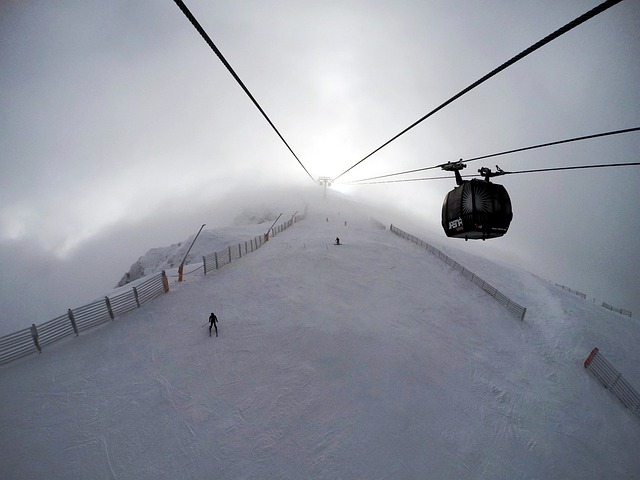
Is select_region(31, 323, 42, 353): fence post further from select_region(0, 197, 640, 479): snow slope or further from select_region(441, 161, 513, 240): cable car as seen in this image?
select_region(441, 161, 513, 240): cable car

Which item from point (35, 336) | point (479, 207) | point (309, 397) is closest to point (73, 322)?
point (35, 336)

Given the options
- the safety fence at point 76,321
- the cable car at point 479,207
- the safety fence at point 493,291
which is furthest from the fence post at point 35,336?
the safety fence at point 493,291

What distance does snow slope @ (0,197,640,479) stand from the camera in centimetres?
941

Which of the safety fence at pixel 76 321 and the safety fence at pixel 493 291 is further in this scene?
the safety fence at pixel 493 291

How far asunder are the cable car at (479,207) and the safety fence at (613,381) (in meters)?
12.7

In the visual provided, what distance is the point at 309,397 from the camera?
11.7 meters

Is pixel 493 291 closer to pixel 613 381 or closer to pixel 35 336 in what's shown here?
pixel 613 381

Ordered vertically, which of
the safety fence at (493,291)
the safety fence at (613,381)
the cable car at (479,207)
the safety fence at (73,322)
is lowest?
the safety fence at (613,381)

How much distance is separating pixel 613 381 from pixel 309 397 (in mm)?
18344

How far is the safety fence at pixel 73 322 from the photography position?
12.3 metres

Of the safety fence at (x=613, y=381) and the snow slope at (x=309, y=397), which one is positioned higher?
the snow slope at (x=309, y=397)

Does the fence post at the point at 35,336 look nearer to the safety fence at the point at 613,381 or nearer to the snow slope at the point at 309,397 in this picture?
the snow slope at the point at 309,397

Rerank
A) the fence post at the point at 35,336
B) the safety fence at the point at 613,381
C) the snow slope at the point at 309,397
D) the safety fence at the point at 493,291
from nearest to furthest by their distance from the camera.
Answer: the snow slope at the point at 309,397, the fence post at the point at 35,336, the safety fence at the point at 613,381, the safety fence at the point at 493,291

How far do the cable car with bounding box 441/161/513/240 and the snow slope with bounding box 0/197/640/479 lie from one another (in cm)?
817
